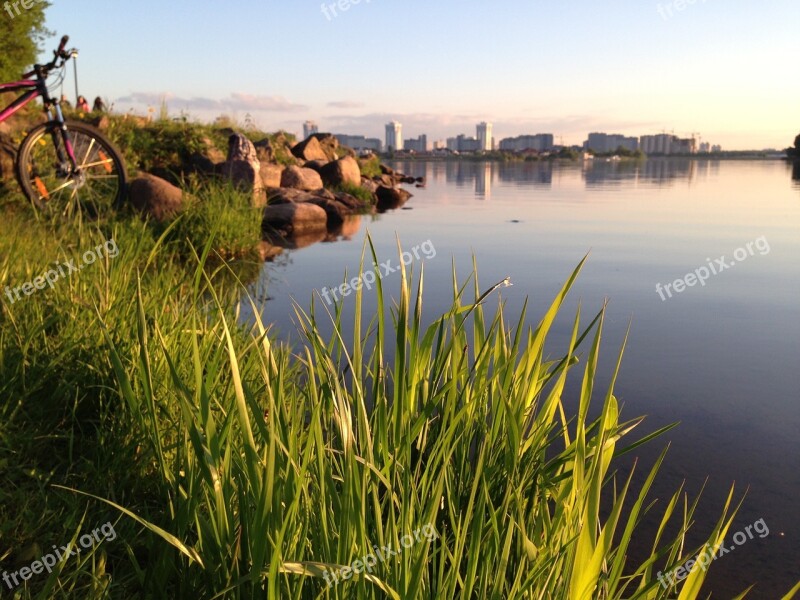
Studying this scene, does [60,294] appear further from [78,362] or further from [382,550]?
[382,550]

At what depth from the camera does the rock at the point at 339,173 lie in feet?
Result: 59.6

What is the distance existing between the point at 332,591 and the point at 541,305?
185 inches

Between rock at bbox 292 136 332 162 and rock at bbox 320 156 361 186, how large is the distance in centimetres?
272

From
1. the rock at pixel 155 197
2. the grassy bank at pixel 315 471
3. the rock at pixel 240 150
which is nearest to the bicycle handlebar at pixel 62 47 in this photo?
the rock at pixel 155 197

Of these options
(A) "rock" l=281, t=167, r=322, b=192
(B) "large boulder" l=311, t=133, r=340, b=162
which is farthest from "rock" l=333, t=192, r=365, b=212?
(B) "large boulder" l=311, t=133, r=340, b=162

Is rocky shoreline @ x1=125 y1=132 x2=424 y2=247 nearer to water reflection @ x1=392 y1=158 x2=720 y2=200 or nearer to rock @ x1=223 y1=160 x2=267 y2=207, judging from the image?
rock @ x1=223 y1=160 x2=267 y2=207

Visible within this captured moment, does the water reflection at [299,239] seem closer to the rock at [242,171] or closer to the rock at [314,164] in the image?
the rock at [242,171]

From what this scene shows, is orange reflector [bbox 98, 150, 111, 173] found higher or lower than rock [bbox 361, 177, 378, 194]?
higher

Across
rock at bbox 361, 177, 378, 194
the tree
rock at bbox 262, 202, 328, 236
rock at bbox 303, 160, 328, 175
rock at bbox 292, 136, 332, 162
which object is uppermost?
the tree

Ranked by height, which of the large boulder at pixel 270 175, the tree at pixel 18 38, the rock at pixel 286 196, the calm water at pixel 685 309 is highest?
the tree at pixel 18 38

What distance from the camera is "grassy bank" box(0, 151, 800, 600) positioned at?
1.46m

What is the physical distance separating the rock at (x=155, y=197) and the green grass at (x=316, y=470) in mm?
5905

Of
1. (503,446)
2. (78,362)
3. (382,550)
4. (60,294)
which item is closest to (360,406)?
(382,550)

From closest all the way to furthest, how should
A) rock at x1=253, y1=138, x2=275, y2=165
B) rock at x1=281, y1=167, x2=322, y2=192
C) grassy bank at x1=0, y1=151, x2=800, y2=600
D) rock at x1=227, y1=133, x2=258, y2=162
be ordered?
grassy bank at x1=0, y1=151, x2=800, y2=600, rock at x1=227, y1=133, x2=258, y2=162, rock at x1=281, y1=167, x2=322, y2=192, rock at x1=253, y1=138, x2=275, y2=165
